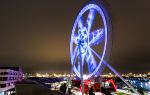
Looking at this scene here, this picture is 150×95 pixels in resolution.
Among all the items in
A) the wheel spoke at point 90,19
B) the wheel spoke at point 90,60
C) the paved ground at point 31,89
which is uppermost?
the wheel spoke at point 90,19

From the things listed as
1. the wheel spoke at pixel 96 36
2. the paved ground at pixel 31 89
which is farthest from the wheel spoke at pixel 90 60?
the paved ground at pixel 31 89

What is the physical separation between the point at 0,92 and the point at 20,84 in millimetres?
80993

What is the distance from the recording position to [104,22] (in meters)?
27.7

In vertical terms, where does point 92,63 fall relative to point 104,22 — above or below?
→ below

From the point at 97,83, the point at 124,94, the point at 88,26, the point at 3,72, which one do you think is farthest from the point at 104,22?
the point at 3,72

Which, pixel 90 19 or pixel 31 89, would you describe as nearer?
pixel 31 89

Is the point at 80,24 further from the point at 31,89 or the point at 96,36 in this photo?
the point at 31,89

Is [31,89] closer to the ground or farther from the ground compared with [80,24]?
closer to the ground

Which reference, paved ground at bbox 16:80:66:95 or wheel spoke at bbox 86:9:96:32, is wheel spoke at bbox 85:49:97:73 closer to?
wheel spoke at bbox 86:9:96:32

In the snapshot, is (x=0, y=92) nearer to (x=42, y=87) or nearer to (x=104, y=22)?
(x=104, y=22)

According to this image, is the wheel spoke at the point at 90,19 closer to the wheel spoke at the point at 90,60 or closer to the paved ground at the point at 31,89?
the wheel spoke at the point at 90,60

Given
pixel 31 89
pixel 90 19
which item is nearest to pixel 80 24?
pixel 90 19

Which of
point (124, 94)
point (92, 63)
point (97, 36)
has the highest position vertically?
point (97, 36)

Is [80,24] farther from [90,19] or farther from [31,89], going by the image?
[31,89]
